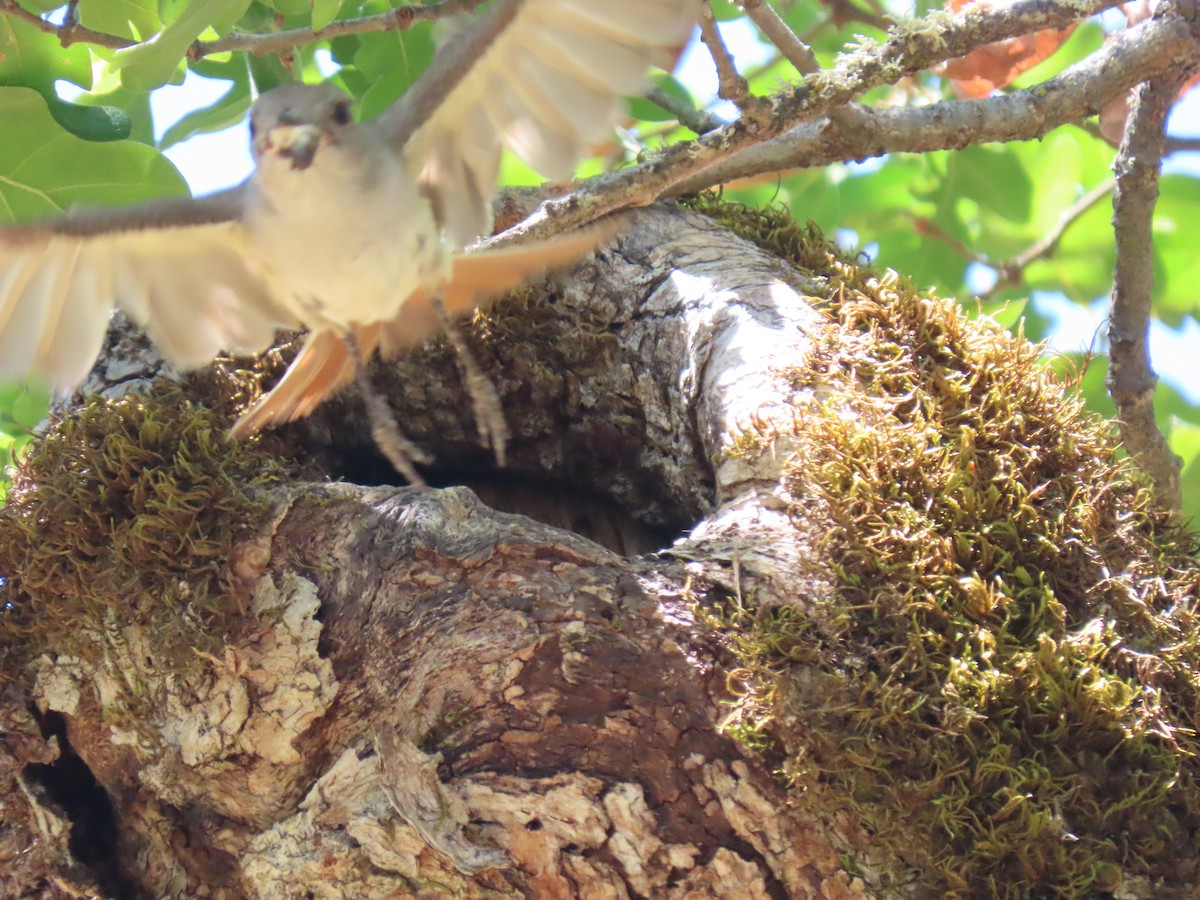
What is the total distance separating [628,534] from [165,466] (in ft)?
3.36

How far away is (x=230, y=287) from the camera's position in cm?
201

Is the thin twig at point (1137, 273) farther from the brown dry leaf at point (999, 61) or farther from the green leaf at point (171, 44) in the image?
the green leaf at point (171, 44)

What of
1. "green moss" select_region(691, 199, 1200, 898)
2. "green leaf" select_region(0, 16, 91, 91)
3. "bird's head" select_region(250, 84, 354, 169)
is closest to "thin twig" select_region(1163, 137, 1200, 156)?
"green moss" select_region(691, 199, 1200, 898)

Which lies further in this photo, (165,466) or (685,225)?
(685,225)

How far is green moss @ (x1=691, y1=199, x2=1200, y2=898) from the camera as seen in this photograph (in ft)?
4.39

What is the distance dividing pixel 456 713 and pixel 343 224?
848mm

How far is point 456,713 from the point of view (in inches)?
57.7

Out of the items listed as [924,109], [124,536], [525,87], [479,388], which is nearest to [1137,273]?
[924,109]

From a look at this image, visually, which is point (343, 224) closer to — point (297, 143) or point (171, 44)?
point (297, 143)

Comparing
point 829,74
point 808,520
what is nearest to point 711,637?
point 808,520

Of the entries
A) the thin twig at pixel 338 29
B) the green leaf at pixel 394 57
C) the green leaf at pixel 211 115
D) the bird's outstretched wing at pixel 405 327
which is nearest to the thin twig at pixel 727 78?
the bird's outstretched wing at pixel 405 327

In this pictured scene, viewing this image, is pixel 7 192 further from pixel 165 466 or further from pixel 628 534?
pixel 628 534

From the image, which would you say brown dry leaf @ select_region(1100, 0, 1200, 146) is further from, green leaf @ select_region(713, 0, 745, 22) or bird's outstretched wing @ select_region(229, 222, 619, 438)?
bird's outstretched wing @ select_region(229, 222, 619, 438)

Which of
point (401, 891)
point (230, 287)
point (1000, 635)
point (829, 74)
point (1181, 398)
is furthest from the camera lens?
point (1181, 398)
